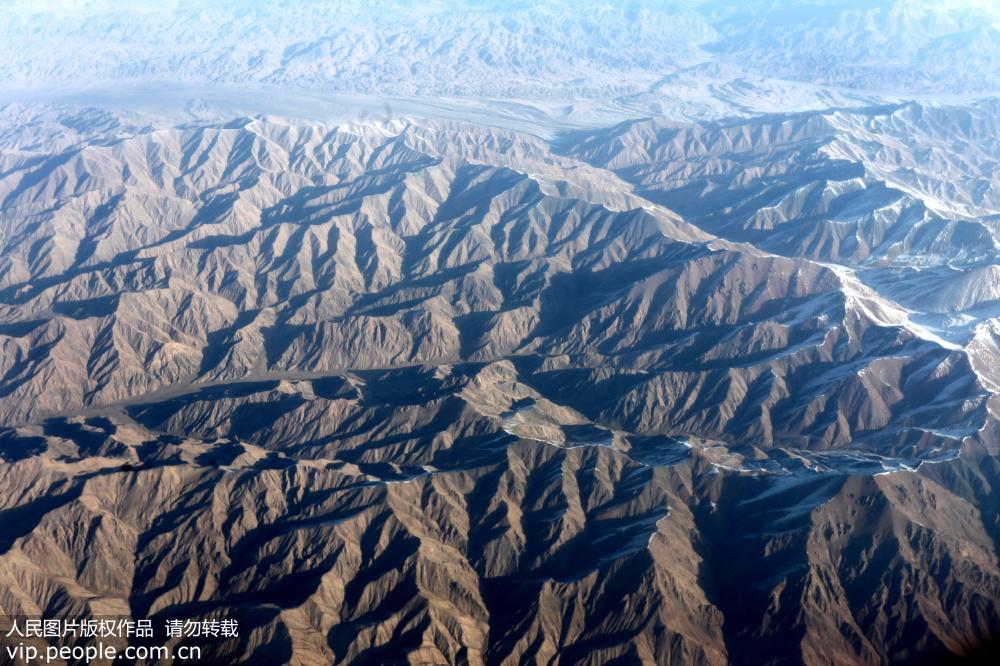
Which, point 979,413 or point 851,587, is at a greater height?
point 979,413

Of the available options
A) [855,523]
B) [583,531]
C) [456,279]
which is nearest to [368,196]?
[456,279]

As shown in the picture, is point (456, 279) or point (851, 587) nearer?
point (851, 587)

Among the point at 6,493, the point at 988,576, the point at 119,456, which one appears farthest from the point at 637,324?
the point at 6,493

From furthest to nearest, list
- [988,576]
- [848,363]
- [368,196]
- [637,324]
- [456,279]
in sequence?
[368,196]
[456,279]
[637,324]
[848,363]
[988,576]

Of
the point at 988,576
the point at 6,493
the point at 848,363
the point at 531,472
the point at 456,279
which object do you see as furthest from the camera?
the point at 456,279

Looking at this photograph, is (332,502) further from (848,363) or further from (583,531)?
(848,363)

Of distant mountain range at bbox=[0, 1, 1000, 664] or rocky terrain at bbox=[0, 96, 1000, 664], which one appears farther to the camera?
rocky terrain at bbox=[0, 96, 1000, 664]

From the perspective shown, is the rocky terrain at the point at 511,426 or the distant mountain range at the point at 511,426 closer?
the distant mountain range at the point at 511,426
